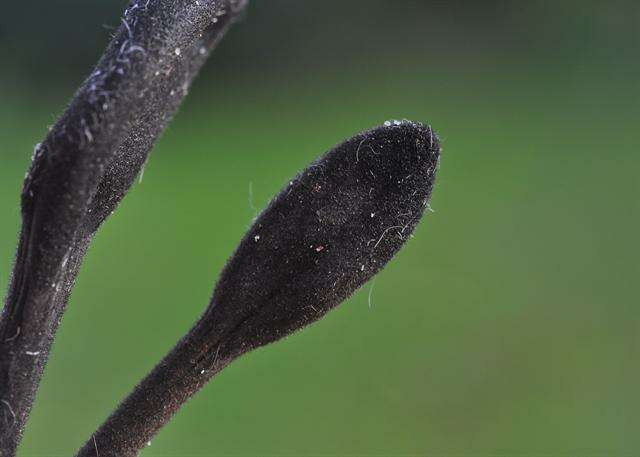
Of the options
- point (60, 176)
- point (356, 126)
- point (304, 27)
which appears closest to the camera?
point (60, 176)

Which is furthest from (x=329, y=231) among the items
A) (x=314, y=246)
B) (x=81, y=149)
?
(x=81, y=149)

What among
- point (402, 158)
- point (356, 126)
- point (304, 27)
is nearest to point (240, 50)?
point (304, 27)

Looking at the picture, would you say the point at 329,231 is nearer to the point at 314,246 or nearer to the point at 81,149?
the point at 314,246

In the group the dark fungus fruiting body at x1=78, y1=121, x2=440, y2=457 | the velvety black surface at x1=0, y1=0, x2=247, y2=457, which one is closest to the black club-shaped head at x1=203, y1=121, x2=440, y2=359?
the dark fungus fruiting body at x1=78, y1=121, x2=440, y2=457

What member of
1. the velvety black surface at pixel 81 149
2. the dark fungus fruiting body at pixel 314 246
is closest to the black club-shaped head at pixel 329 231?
the dark fungus fruiting body at pixel 314 246

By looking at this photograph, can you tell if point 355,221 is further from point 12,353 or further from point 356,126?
point 356,126

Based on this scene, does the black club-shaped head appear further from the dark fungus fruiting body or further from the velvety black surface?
the velvety black surface
